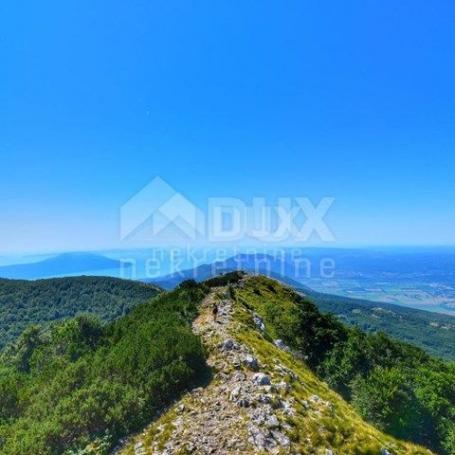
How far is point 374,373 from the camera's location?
47156mm

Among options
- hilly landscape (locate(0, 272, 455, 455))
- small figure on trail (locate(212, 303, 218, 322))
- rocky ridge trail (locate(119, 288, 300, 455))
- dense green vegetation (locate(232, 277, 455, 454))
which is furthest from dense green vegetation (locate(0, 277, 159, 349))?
rocky ridge trail (locate(119, 288, 300, 455))

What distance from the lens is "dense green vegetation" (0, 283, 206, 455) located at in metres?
25.1

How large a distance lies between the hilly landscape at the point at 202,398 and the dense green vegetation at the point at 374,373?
216 millimetres

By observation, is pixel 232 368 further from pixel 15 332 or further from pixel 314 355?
pixel 15 332

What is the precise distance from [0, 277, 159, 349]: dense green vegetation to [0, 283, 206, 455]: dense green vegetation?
126727 mm

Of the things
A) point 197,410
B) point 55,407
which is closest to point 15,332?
point 55,407

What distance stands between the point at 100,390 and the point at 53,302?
568 feet

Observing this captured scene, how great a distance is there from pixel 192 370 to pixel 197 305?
74.7ft

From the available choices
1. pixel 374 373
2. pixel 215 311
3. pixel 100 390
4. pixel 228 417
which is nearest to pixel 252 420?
pixel 228 417

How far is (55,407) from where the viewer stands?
28.4 meters

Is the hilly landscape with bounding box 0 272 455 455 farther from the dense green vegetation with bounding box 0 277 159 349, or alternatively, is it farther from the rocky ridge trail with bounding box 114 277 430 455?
the dense green vegetation with bounding box 0 277 159 349

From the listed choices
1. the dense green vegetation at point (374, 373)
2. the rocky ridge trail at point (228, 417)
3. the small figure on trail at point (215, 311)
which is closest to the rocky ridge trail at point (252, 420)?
the rocky ridge trail at point (228, 417)

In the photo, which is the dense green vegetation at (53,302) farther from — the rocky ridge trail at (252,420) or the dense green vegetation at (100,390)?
the rocky ridge trail at (252,420)

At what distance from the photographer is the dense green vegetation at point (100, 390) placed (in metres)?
25.1
